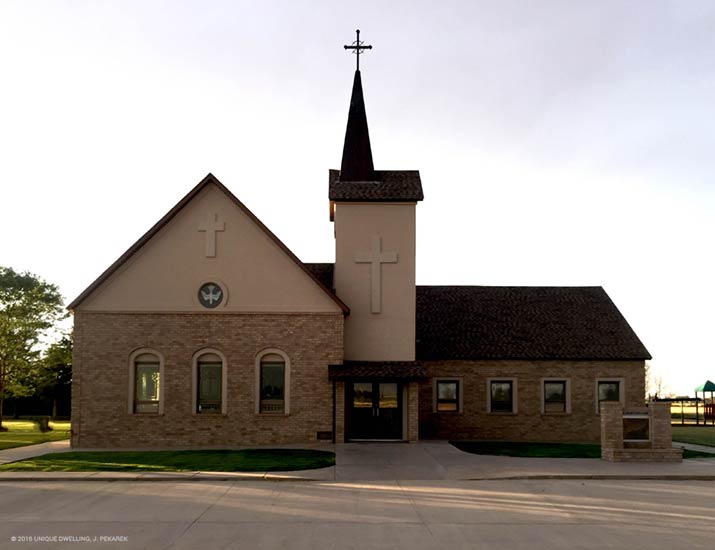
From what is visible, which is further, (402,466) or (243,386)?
(243,386)

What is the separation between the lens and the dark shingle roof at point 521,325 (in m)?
30.5

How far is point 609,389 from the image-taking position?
99.7ft

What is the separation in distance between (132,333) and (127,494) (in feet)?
35.0

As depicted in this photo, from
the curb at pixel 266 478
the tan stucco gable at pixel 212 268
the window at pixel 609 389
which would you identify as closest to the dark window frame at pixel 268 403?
the tan stucco gable at pixel 212 268

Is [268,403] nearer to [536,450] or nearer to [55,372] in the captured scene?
[536,450]

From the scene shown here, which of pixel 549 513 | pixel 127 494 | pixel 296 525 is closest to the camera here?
pixel 296 525

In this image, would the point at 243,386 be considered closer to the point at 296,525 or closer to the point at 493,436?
the point at 493,436

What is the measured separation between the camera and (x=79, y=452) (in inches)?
902

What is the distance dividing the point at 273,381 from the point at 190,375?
2869mm

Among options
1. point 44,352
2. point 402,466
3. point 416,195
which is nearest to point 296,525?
point 402,466

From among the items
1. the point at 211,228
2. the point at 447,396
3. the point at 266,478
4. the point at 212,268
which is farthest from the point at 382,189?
the point at 266,478

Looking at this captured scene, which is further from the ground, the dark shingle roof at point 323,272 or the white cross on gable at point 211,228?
the white cross on gable at point 211,228

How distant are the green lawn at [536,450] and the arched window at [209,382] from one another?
8.51 meters

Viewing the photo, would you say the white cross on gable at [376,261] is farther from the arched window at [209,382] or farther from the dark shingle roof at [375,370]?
the arched window at [209,382]
